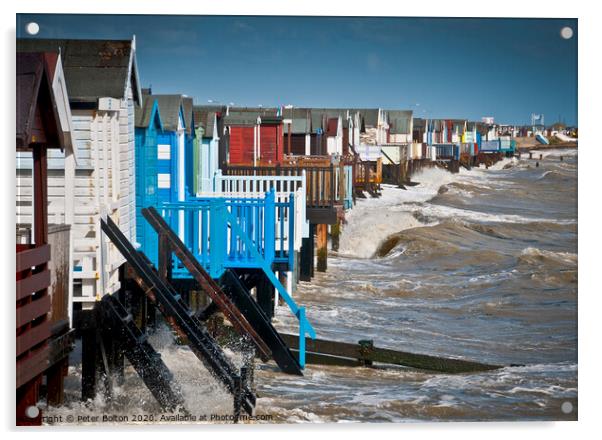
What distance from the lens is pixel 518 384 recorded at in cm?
1059

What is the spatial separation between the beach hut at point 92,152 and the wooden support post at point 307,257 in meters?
5.09

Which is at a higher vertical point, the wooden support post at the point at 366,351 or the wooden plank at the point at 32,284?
the wooden plank at the point at 32,284

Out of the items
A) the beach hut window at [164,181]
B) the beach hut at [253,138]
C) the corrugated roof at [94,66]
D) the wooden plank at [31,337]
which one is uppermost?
the corrugated roof at [94,66]

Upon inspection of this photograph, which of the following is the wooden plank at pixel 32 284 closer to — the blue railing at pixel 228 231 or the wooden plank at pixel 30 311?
the wooden plank at pixel 30 311

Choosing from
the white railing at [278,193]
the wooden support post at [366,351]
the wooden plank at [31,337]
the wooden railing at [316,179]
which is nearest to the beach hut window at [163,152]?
the white railing at [278,193]

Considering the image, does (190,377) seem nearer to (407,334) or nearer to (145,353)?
(145,353)

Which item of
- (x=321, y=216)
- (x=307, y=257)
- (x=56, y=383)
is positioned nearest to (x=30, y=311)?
(x=56, y=383)

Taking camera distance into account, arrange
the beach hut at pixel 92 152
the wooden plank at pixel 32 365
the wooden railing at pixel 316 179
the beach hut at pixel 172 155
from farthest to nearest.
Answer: the wooden railing at pixel 316 179 < the beach hut at pixel 172 155 < the beach hut at pixel 92 152 < the wooden plank at pixel 32 365

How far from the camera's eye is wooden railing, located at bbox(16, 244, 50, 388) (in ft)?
28.1

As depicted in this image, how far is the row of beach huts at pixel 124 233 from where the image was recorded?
29.0 ft

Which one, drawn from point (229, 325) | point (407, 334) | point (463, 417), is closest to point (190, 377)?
point (229, 325)

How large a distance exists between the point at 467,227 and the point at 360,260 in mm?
1856

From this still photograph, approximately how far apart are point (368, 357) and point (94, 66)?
3829 millimetres

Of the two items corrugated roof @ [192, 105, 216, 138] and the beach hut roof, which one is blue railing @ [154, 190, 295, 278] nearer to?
the beach hut roof
